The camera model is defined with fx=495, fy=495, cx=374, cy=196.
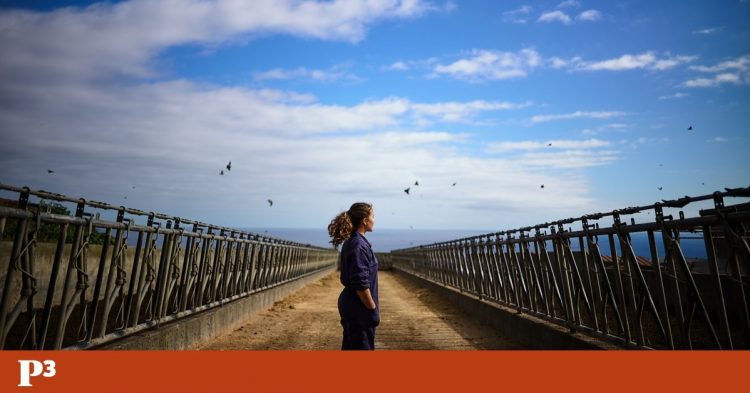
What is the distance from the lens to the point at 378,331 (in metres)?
9.97

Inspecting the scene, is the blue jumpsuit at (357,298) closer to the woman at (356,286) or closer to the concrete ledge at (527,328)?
the woman at (356,286)

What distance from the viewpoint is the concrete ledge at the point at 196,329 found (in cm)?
597

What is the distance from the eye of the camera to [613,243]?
219 inches

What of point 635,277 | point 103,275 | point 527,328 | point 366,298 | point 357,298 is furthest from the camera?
point 527,328

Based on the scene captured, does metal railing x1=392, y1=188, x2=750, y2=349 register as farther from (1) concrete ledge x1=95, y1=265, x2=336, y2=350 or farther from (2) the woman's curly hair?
(1) concrete ledge x1=95, y1=265, x2=336, y2=350

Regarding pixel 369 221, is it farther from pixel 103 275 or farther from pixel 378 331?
pixel 378 331

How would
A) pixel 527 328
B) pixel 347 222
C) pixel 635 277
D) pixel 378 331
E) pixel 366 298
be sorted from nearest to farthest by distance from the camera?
pixel 366 298 → pixel 347 222 → pixel 635 277 → pixel 527 328 → pixel 378 331

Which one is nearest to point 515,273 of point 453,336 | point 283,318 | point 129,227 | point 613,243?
point 453,336

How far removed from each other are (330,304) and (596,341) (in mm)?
10772

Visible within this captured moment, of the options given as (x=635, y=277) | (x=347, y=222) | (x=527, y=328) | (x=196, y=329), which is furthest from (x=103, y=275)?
(x=635, y=277)

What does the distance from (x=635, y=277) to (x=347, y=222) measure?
4.51m

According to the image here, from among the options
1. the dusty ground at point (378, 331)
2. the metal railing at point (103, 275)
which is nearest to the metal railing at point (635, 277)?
the dusty ground at point (378, 331)

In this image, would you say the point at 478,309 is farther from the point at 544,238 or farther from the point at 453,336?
the point at 544,238

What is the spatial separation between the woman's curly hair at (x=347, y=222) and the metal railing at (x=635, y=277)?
9.21ft
